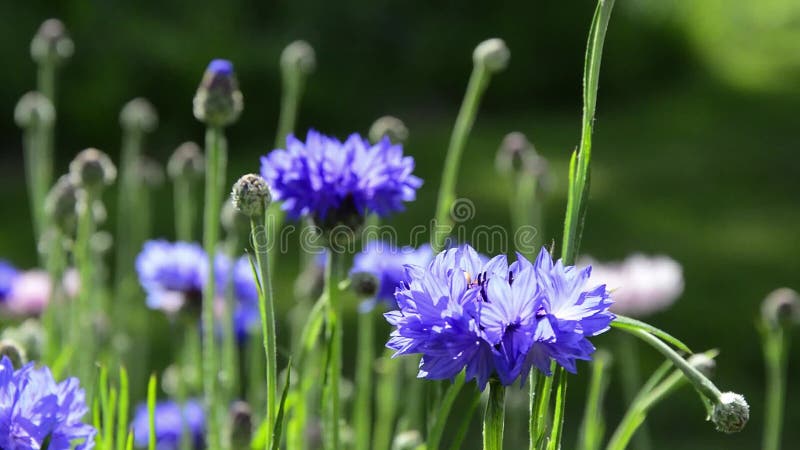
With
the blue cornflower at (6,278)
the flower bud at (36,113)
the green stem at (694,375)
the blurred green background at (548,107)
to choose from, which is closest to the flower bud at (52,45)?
the flower bud at (36,113)

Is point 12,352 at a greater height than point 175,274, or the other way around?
point 175,274

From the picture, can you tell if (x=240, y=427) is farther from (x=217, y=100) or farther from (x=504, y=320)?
(x=504, y=320)

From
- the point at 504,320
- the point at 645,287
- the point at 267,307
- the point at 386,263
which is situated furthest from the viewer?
the point at 645,287

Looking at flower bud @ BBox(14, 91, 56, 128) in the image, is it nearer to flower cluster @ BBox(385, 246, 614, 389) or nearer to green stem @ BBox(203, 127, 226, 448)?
green stem @ BBox(203, 127, 226, 448)

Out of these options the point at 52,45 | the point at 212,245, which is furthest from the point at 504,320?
the point at 52,45

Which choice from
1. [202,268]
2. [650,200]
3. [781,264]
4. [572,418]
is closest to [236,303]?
[202,268]

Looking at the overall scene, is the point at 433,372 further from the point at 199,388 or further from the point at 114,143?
the point at 114,143

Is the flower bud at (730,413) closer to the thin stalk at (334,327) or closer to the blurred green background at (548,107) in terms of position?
the thin stalk at (334,327)
